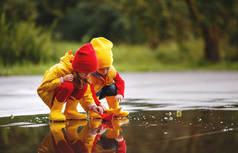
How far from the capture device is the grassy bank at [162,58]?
21797 millimetres

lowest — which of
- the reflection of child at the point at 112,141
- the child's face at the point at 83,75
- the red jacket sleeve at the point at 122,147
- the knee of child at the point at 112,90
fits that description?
the reflection of child at the point at 112,141

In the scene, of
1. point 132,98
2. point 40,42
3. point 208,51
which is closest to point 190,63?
point 208,51

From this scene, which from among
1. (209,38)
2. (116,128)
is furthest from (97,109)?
(209,38)

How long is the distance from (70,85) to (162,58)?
1949 centimetres

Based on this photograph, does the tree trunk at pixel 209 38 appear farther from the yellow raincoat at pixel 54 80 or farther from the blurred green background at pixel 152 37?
the yellow raincoat at pixel 54 80

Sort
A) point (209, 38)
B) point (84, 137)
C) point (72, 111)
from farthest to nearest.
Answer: point (209, 38) < point (72, 111) < point (84, 137)

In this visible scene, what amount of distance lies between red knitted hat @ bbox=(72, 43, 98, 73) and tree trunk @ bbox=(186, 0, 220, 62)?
18067mm

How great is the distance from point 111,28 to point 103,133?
44733 millimetres

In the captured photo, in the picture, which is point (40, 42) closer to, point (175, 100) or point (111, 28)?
point (175, 100)

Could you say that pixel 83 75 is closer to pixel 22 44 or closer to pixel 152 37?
pixel 22 44

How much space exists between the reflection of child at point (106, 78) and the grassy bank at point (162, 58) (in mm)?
12963

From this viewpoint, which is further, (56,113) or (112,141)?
(56,113)

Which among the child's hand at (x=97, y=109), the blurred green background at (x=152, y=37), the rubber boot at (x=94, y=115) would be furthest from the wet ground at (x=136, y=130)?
the blurred green background at (x=152, y=37)

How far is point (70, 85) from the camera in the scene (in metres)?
6.00
